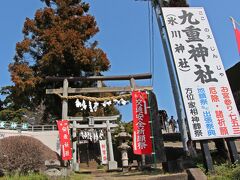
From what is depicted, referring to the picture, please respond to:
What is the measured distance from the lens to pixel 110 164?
1947 centimetres

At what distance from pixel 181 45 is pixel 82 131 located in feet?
49.5

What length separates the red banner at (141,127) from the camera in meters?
12.0

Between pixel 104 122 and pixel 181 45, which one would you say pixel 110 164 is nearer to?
pixel 104 122

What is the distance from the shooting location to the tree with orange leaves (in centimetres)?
2289

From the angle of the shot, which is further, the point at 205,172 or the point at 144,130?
the point at 144,130

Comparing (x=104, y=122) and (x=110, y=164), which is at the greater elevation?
(x=104, y=122)

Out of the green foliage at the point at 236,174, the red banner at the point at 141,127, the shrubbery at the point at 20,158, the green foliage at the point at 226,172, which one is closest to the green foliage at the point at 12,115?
the shrubbery at the point at 20,158

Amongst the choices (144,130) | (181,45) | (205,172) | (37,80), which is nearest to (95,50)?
(37,80)

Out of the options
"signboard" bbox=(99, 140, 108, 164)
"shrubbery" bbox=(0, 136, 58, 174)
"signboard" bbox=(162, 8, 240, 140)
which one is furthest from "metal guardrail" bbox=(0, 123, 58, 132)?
"signboard" bbox=(162, 8, 240, 140)

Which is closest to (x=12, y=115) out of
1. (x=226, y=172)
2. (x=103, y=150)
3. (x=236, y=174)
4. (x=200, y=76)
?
(x=103, y=150)

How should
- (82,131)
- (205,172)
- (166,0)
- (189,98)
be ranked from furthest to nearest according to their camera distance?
(82,131), (166,0), (189,98), (205,172)

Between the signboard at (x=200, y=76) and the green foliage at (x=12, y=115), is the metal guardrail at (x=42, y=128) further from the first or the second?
the signboard at (x=200, y=76)

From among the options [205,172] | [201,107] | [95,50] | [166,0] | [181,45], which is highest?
[95,50]

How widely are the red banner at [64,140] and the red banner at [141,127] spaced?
19.8 ft
